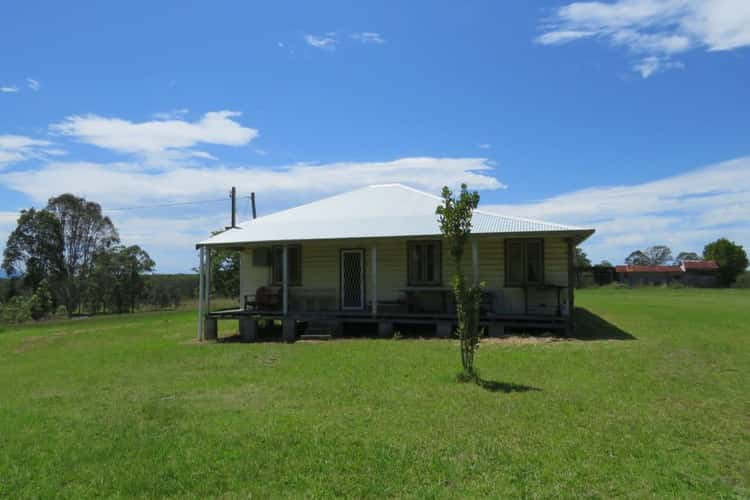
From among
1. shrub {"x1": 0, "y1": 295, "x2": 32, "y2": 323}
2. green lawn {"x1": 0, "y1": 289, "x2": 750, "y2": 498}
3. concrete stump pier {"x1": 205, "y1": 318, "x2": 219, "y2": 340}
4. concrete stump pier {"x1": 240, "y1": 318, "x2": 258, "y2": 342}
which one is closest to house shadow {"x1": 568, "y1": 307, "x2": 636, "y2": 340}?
green lawn {"x1": 0, "y1": 289, "x2": 750, "y2": 498}

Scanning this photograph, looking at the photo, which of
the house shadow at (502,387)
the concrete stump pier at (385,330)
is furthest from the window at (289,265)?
the house shadow at (502,387)

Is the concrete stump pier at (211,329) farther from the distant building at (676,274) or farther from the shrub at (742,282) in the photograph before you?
the shrub at (742,282)

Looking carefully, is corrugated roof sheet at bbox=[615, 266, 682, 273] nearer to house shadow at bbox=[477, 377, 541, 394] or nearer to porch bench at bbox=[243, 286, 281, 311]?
porch bench at bbox=[243, 286, 281, 311]

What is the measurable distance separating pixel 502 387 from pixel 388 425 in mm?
2658

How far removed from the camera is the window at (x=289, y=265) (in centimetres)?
1788

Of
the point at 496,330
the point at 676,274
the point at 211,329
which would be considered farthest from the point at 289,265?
the point at 676,274

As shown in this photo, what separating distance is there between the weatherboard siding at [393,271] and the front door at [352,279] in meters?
0.17

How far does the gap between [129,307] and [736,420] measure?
43454 mm

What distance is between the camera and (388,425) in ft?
20.7

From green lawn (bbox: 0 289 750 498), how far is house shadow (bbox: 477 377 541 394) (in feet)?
0.23

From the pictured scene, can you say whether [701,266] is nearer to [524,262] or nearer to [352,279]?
[524,262]

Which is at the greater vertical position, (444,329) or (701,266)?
(701,266)

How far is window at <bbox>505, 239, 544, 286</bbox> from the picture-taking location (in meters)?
15.7


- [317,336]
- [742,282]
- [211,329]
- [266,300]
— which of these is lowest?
[317,336]
